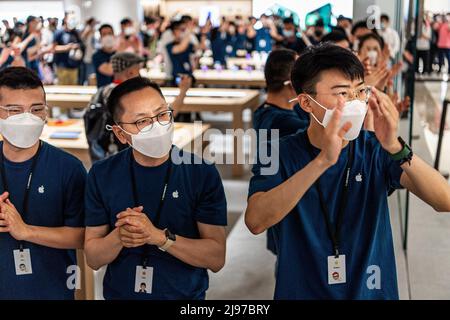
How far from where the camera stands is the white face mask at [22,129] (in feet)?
6.27

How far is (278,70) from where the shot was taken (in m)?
3.15

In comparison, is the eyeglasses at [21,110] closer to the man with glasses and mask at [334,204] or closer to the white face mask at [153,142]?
the white face mask at [153,142]

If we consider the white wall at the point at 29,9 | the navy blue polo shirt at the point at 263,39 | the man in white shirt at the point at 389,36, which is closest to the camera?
the man in white shirt at the point at 389,36

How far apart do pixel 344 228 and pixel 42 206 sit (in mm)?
946

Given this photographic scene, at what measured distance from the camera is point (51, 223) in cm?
198

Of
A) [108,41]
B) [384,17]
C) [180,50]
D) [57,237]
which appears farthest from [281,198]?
[180,50]

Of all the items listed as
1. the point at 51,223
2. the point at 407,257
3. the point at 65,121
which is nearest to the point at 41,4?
the point at 65,121

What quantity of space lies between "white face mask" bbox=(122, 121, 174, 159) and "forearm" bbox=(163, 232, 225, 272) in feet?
0.86

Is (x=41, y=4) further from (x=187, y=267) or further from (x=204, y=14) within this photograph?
(x=187, y=267)

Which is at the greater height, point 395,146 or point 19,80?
point 19,80

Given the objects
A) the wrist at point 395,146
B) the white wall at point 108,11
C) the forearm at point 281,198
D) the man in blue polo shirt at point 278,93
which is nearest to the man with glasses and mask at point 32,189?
the forearm at point 281,198

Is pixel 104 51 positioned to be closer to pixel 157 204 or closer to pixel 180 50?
pixel 180 50

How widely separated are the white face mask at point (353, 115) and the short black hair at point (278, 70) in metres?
1.50

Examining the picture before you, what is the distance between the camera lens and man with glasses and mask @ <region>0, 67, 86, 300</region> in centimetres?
194
